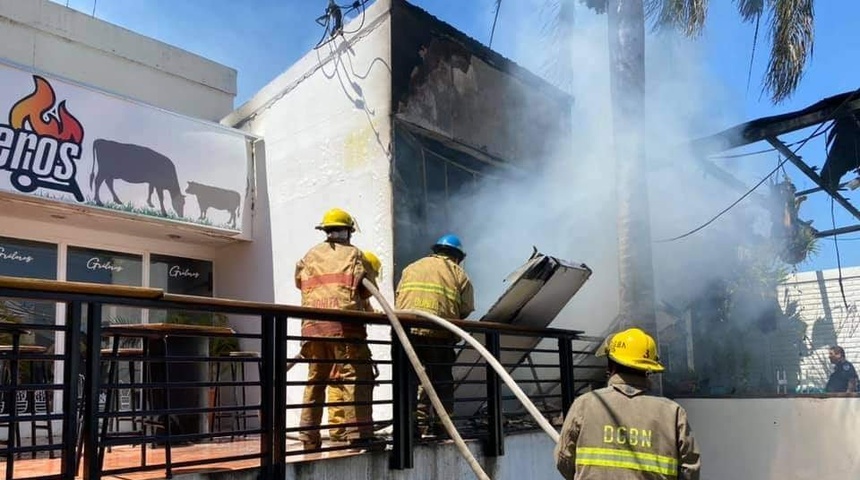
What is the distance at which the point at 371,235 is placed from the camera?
734 cm

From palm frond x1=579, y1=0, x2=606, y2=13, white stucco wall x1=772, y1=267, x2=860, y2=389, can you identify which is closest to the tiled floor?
palm frond x1=579, y1=0, x2=606, y2=13

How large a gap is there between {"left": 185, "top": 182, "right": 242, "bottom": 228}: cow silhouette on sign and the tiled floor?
2757mm

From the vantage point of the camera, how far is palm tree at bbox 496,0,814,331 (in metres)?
7.45

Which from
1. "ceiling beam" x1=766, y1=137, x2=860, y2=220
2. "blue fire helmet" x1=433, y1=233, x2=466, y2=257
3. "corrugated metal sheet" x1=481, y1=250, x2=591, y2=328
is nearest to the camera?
"corrugated metal sheet" x1=481, y1=250, x2=591, y2=328

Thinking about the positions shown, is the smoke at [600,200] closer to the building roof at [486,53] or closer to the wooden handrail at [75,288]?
the building roof at [486,53]

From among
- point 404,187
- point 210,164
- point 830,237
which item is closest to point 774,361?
point 830,237

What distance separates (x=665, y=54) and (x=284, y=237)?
18.2 ft

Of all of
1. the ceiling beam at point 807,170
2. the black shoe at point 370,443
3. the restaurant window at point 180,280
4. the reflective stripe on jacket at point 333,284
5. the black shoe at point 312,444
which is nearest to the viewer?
the black shoe at point 370,443

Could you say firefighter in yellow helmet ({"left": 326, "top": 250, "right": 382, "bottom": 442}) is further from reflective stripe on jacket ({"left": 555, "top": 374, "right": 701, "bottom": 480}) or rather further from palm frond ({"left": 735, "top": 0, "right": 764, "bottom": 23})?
palm frond ({"left": 735, "top": 0, "right": 764, "bottom": 23})

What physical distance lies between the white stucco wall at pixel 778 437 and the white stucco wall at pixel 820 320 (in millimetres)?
3235

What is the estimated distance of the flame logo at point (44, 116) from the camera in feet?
22.4

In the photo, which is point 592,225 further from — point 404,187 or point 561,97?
point 404,187

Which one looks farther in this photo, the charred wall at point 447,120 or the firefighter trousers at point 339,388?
the charred wall at point 447,120

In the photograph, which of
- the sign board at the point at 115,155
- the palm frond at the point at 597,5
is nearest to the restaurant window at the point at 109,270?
the sign board at the point at 115,155
